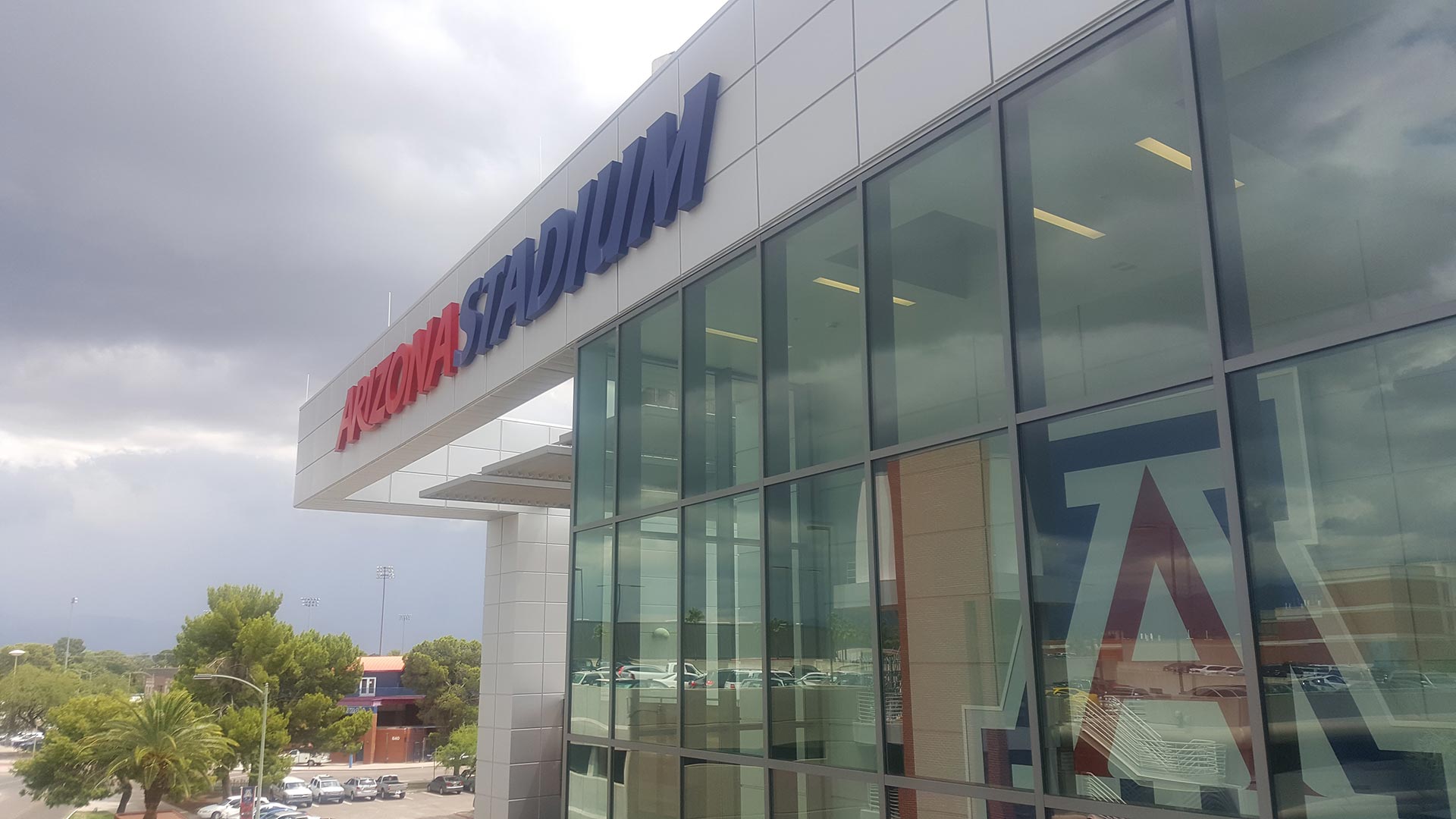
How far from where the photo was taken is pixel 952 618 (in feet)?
21.0

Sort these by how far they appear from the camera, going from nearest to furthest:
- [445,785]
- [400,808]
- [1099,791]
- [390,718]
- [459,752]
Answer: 1. [1099,791]
2. [400,808]
3. [445,785]
4. [459,752]
5. [390,718]

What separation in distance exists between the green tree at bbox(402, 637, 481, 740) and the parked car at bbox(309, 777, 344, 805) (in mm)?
22718

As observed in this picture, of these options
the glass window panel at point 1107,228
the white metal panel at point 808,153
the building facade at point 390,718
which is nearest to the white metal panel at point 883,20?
the white metal panel at point 808,153

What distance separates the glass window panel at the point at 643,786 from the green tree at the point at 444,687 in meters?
71.1

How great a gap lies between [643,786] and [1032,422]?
5867mm

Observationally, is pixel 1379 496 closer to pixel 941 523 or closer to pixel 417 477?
pixel 941 523

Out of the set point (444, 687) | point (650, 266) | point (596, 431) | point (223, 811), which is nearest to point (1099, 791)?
point (650, 266)

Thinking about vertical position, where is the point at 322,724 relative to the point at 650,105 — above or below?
below

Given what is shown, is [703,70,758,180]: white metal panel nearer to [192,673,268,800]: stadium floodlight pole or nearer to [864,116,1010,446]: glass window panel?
[864,116,1010,446]: glass window panel

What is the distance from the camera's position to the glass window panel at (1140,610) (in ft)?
15.9

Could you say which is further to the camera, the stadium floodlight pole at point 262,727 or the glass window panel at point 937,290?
the stadium floodlight pole at point 262,727

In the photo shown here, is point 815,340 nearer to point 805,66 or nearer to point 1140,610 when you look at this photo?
point 805,66

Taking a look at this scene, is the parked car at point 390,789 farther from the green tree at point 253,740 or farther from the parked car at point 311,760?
the parked car at point 311,760

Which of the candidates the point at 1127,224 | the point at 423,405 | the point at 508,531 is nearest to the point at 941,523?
the point at 1127,224
